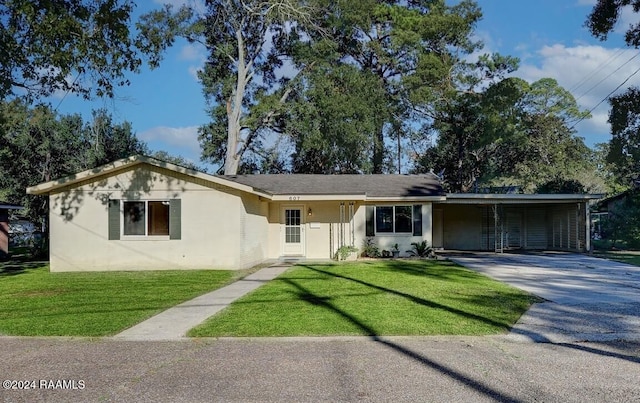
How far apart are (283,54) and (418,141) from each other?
11076 mm

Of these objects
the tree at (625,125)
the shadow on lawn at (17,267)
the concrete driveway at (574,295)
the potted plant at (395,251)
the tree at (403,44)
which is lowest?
the shadow on lawn at (17,267)

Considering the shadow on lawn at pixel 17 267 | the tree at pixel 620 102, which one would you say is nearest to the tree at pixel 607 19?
the tree at pixel 620 102

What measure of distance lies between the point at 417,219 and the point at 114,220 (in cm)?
1065

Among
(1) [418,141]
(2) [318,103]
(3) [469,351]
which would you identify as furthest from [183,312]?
(1) [418,141]

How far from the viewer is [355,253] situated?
16828 millimetres

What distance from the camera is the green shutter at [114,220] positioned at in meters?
13.8

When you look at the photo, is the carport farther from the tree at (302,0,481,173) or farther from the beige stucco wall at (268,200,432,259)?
the tree at (302,0,481,173)

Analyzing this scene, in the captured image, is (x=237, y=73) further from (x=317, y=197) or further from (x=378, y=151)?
(x=317, y=197)

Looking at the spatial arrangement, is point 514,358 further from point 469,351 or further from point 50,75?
point 50,75

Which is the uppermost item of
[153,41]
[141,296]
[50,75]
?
[153,41]

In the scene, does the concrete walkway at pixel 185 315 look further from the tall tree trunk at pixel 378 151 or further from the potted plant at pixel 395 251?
the tall tree trunk at pixel 378 151

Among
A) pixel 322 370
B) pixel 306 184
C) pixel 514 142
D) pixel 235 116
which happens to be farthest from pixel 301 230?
pixel 514 142

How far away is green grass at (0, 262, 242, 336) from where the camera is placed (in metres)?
6.54

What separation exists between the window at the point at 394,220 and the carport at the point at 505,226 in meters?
4.04
